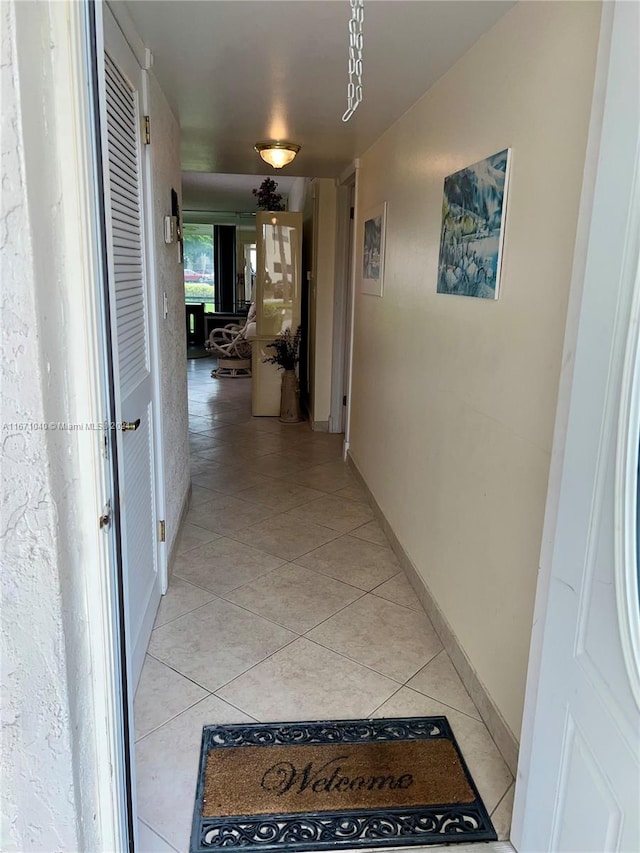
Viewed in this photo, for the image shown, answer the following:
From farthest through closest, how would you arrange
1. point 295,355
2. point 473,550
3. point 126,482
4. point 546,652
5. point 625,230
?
point 295,355 → point 473,550 → point 126,482 → point 546,652 → point 625,230

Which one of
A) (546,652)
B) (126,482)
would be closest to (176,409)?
(126,482)

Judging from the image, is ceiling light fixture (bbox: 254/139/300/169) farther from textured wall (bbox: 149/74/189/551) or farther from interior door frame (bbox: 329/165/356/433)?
interior door frame (bbox: 329/165/356/433)

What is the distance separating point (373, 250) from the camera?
3740 millimetres

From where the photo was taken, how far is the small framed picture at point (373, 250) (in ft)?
11.5

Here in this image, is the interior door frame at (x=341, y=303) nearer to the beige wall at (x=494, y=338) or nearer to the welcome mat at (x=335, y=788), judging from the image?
the beige wall at (x=494, y=338)

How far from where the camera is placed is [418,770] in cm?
175

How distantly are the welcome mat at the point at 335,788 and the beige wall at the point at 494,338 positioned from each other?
0.28 m

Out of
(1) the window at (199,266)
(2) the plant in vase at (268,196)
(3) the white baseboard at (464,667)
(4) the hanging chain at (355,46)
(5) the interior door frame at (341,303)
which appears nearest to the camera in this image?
(4) the hanging chain at (355,46)

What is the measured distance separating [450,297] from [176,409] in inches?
61.4

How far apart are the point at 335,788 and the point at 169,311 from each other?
214 centimetres

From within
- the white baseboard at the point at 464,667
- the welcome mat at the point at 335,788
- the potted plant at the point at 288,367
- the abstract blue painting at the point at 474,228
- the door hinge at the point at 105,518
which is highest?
the abstract blue painting at the point at 474,228

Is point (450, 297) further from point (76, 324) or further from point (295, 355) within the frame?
point (295, 355)

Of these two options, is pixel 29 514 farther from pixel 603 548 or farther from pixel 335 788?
pixel 335 788

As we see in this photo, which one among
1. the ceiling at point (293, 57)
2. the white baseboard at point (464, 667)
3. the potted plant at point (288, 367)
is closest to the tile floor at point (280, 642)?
the white baseboard at point (464, 667)
